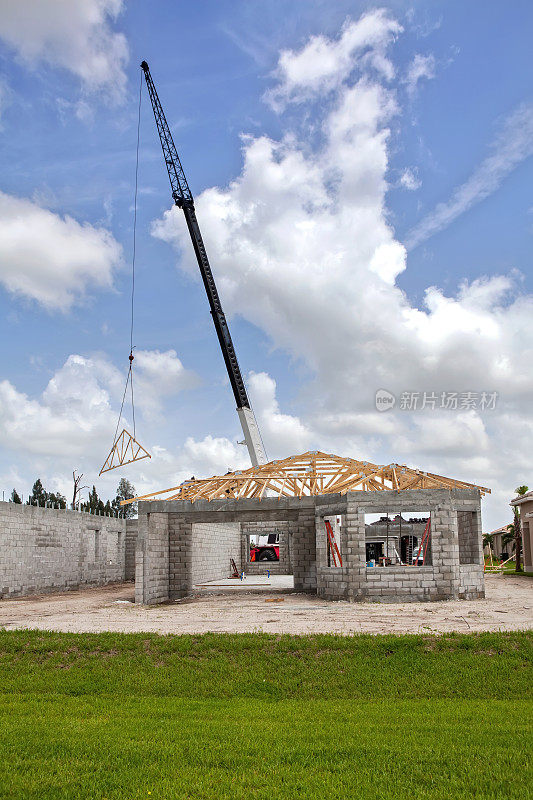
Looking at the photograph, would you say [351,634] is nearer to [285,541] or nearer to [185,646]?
[185,646]

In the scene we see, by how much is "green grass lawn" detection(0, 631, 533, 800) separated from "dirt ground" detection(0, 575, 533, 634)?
1.46m

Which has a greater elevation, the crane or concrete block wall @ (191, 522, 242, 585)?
the crane

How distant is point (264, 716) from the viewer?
29.5 ft

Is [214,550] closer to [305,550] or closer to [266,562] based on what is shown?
[266,562]

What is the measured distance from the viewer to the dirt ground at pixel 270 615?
1466 centimetres

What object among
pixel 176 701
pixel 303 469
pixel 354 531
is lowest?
pixel 176 701

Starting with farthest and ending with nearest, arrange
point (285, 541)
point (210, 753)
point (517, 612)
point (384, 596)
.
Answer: point (285, 541) < point (384, 596) < point (517, 612) < point (210, 753)

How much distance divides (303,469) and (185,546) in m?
4.95

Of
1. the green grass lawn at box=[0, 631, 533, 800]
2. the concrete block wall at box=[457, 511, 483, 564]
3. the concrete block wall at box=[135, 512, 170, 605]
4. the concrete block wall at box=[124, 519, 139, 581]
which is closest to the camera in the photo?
the green grass lawn at box=[0, 631, 533, 800]

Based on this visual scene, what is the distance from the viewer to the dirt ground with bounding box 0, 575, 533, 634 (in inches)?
577

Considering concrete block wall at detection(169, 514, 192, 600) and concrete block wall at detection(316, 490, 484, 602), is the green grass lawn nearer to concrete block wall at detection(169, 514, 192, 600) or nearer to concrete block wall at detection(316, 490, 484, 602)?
concrete block wall at detection(316, 490, 484, 602)

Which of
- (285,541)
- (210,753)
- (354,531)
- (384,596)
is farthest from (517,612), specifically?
(285,541)

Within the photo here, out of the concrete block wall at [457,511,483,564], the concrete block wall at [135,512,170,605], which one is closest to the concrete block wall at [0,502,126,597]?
the concrete block wall at [135,512,170,605]

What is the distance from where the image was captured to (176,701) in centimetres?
1009
